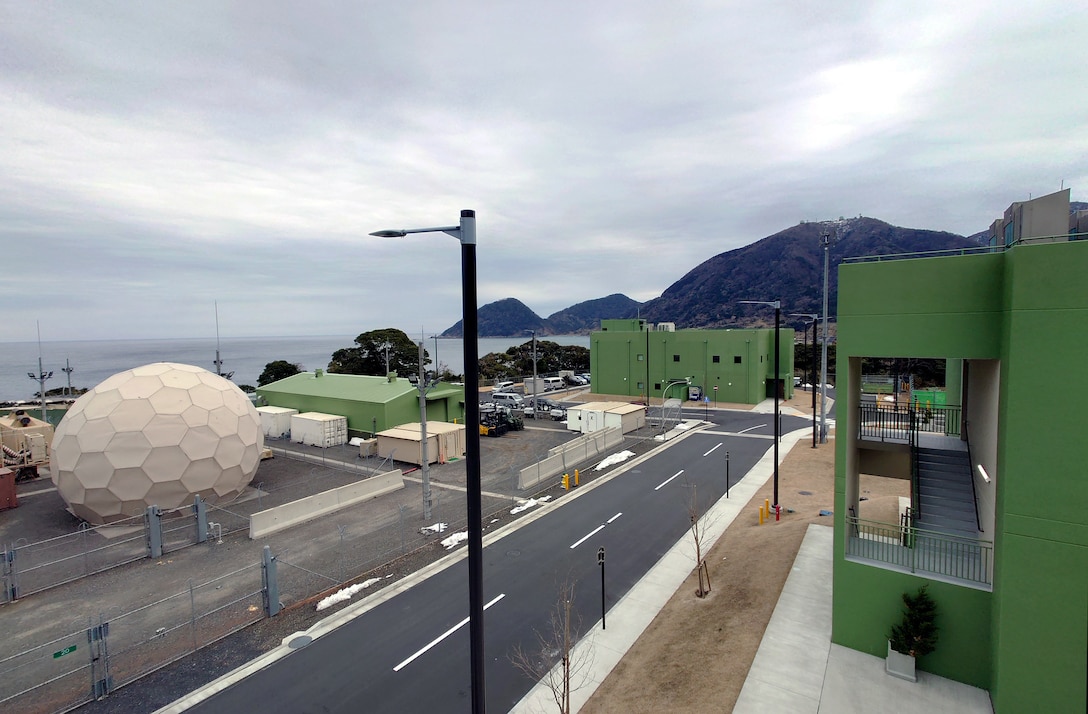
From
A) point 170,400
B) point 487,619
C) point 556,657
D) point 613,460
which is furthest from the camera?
point 613,460

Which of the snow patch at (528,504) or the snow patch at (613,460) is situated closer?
the snow patch at (528,504)

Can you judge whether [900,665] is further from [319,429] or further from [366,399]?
[319,429]

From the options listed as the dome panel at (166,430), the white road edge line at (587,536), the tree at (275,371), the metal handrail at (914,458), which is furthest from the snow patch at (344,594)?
the tree at (275,371)

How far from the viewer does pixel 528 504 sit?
75.8ft

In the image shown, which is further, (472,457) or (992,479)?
(992,479)

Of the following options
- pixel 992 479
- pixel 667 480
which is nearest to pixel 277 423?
pixel 667 480

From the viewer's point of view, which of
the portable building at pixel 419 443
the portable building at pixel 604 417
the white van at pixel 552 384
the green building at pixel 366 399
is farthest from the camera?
the white van at pixel 552 384

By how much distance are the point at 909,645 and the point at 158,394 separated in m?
28.4

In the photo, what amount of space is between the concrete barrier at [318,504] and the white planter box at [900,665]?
20.5m

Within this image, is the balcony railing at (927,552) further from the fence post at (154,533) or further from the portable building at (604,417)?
the portable building at (604,417)

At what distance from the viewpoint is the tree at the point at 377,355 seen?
216 ft

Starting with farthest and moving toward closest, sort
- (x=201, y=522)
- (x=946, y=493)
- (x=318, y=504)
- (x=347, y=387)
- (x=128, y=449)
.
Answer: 1. (x=347, y=387)
2. (x=318, y=504)
3. (x=128, y=449)
4. (x=201, y=522)
5. (x=946, y=493)

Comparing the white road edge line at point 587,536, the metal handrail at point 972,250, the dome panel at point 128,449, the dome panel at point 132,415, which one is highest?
the metal handrail at point 972,250

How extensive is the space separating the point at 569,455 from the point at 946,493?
61.2 feet
